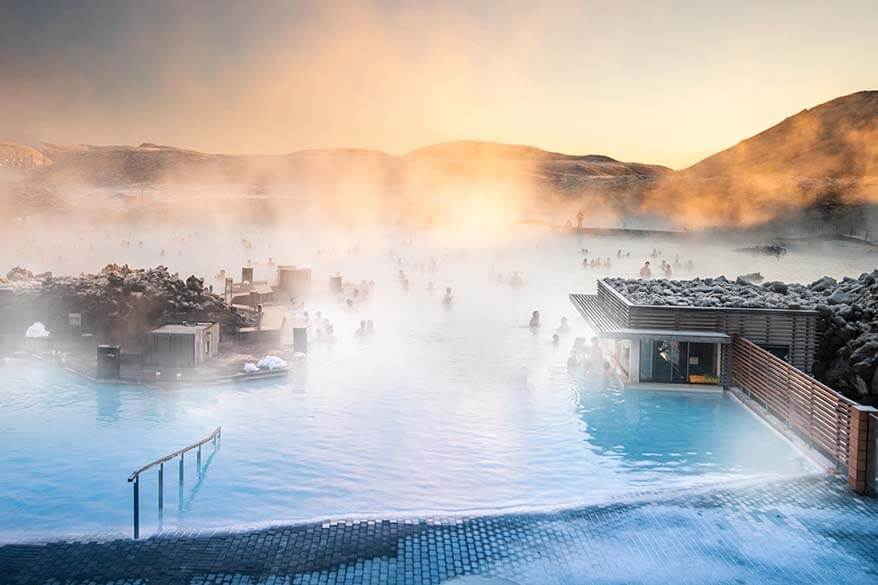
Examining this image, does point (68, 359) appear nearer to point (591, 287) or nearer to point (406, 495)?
point (406, 495)

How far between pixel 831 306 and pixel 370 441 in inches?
333

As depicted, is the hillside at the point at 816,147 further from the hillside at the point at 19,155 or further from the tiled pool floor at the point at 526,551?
the tiled pool floor at the point at 526,551

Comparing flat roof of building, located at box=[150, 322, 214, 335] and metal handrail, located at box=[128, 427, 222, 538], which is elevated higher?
flat roof of building, located at box=[150, 322, 214, 335]

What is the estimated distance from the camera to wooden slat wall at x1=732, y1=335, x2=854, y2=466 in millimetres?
8578

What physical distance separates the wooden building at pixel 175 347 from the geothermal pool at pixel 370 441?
3.31ft

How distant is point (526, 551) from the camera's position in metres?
6.71

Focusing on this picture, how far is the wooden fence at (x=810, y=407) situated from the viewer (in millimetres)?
7930

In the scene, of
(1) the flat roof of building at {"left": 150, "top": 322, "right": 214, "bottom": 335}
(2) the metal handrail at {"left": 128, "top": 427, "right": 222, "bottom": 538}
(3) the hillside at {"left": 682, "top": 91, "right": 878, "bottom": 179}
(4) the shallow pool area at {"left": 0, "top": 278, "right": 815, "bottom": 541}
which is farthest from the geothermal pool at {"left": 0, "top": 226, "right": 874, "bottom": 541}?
(3) the hillside at {"left": 682, "top": 91, "right": 878, "bottom": 179}

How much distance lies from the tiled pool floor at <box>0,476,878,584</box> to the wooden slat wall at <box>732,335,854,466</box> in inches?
42.2

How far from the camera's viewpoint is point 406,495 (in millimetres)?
8742

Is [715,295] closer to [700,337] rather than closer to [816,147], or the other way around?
[700,337]

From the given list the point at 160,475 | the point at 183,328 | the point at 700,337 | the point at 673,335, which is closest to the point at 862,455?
the point at 700,337

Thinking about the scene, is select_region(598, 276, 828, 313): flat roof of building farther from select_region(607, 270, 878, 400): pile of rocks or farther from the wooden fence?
the wooden fence

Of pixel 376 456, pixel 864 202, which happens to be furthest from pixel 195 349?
pixel 864 202
